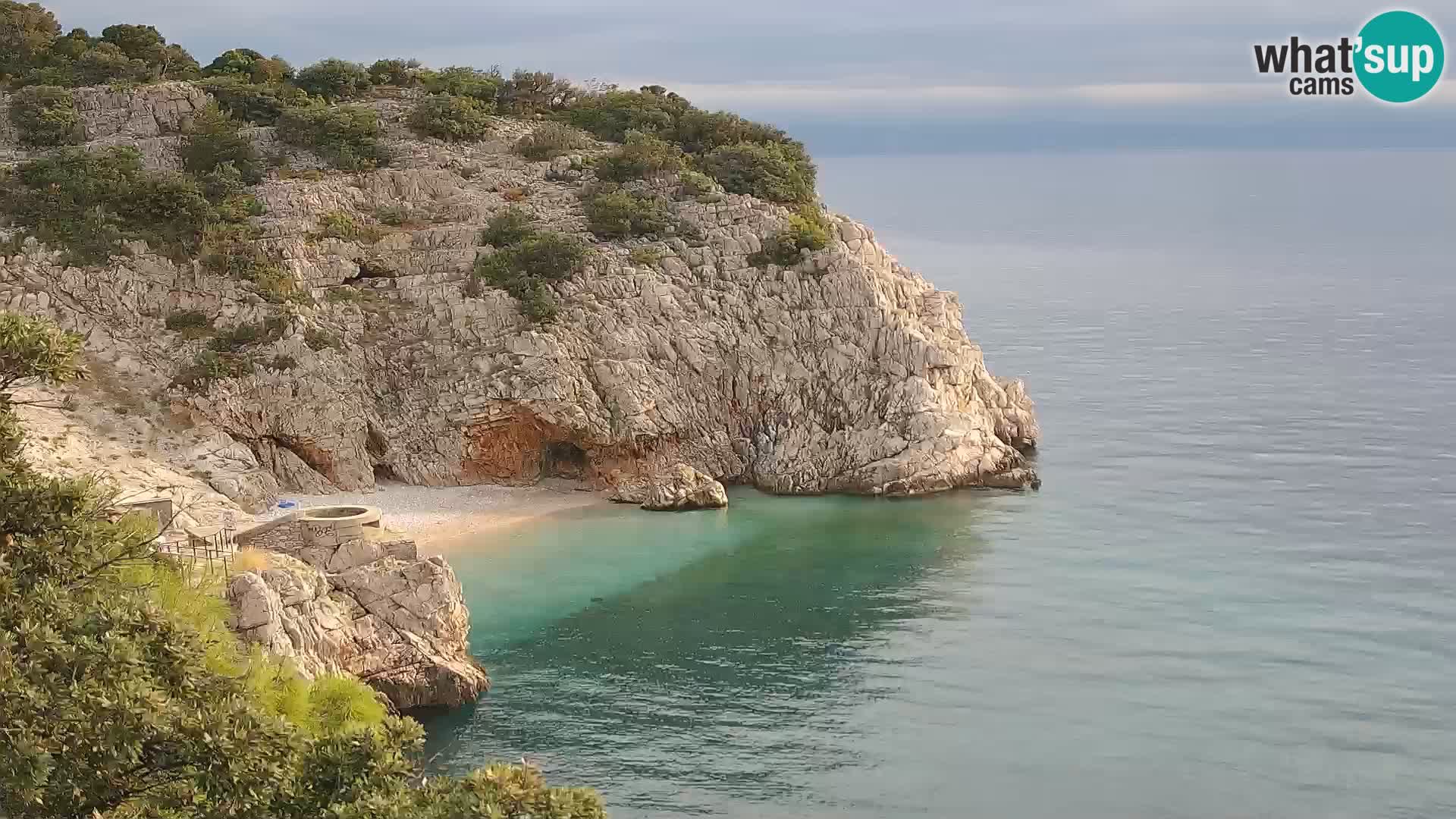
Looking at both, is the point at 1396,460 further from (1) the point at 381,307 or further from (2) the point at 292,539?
(2) the point at 292,539

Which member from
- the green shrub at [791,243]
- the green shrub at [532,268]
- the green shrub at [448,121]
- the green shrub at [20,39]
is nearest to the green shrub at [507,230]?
the green shrub at [532,268]

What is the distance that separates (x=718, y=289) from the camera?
179 ft

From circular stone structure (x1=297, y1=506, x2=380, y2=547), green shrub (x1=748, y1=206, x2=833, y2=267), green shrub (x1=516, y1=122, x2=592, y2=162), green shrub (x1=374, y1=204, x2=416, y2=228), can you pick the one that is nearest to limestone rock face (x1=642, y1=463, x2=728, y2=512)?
green shrub (x1=748, y1=206, x2=833, y2=267)

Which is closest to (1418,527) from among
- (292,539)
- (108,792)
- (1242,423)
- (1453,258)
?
(1242,423)

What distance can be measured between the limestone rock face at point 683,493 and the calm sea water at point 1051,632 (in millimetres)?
727

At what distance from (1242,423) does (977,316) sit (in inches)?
1328

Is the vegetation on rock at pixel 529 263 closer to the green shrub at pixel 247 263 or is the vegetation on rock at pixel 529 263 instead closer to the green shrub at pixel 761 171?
the green shrub at pixel 247 263

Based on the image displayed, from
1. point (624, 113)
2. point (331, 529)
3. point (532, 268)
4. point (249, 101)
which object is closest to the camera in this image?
point (331, 529)

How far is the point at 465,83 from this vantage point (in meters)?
63.8

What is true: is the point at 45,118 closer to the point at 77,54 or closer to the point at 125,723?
the point at 77,54

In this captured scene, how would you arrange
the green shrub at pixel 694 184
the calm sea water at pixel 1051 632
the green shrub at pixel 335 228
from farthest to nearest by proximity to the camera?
1. the green shrub at pixel 694 184
2. the green shrub at pixel 335 228
3. the calm sea water at pixel 1051 632

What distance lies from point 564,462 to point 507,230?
8102 mm

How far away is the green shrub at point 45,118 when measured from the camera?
5716 cm

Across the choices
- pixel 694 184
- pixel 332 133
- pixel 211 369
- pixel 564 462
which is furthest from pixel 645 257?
pixel 211 369
